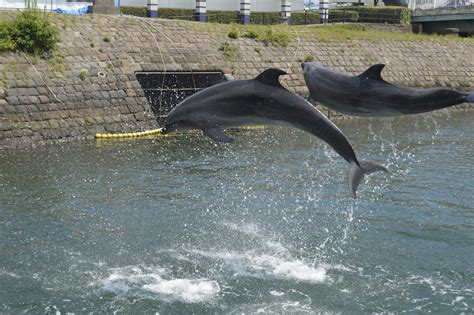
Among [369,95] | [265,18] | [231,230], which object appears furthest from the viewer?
[265,18]

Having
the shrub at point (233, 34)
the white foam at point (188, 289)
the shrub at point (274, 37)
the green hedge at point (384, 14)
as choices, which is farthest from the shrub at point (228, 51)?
the green hedge at point (384, 14)

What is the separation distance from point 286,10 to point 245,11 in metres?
3.63

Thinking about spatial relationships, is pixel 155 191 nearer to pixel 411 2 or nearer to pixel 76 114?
pixel 76 114

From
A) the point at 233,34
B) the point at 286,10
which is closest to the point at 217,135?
the point at 233,34

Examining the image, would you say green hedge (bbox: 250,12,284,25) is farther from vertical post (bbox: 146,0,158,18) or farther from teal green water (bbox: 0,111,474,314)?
teal green water (bbox: 0,111,474,314)

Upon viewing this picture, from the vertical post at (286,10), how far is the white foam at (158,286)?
39.2 metres

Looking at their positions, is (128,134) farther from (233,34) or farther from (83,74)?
(233,34)

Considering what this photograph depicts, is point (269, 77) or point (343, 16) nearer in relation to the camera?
point (269, 77)

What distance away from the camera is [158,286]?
12.8m

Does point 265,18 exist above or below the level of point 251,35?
above

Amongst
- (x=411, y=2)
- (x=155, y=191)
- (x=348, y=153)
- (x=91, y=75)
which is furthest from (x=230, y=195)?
(x=411, y=2)

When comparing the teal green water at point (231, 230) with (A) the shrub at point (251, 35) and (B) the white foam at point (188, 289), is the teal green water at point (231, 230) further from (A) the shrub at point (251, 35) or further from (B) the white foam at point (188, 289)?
(A) the shrub at point (251, 35)

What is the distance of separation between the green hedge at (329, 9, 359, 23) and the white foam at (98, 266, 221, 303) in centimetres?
4333

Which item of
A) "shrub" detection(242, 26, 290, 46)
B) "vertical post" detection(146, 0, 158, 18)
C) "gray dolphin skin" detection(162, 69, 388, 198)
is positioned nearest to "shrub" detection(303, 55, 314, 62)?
"shrub" detection(242, 26, 290, 46)
